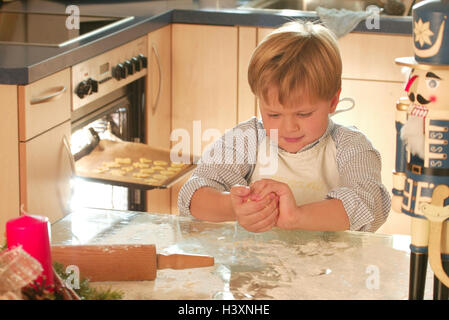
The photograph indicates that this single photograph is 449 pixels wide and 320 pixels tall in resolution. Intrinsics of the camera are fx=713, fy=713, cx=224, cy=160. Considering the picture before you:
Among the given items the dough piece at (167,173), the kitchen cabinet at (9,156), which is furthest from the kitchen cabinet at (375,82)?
the kitchen cabinet at (9,156)

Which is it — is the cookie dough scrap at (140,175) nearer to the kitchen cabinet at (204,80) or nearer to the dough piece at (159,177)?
the dough piece at (159,177)

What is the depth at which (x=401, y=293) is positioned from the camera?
3.00ft

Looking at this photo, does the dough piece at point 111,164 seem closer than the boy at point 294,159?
No

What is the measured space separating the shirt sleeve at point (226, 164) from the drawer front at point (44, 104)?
0.64 metres

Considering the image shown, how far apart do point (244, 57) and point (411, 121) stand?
7.21ft

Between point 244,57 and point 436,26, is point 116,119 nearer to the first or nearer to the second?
point 244,57

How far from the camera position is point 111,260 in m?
0.93

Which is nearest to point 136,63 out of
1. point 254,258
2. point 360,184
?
point 360,184

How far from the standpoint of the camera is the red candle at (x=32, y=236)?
78 cm

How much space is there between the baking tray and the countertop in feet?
1.26

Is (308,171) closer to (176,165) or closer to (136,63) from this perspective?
(176,165)

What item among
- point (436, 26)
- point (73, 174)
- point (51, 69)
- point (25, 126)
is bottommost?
point (73, 174)

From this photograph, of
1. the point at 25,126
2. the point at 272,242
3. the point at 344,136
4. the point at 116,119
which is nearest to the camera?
the point at 272,242
